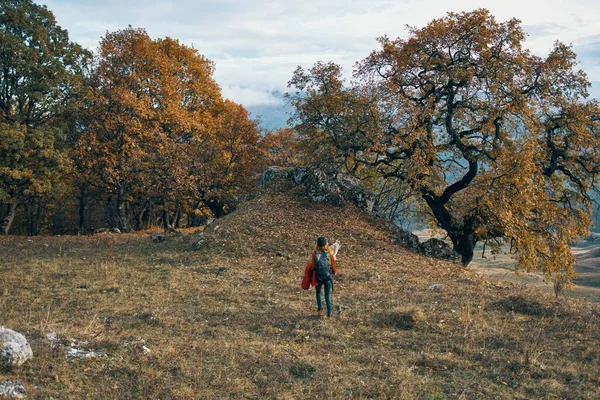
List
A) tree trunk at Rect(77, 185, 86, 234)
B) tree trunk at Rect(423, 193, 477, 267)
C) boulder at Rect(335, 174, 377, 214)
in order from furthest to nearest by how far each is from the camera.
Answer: tree trunk at Rect(77, 185, 86, 234) → boulder at Rect(335, 174, 377, 214) → tree trunk at Rect(423, 193, 477, 267)

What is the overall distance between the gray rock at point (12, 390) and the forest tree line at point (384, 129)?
21.6m

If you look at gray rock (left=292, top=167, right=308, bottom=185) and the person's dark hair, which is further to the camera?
gray rock (left=292, top=167, right=308, bottom=185)

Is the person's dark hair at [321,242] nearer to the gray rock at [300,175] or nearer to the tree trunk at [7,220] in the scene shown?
the gray rock at [300,175]

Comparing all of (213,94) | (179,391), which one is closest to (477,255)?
(213,94)

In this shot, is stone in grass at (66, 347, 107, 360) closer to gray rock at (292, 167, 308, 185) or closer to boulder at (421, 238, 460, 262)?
boulder at (421, 238, 460, 262)

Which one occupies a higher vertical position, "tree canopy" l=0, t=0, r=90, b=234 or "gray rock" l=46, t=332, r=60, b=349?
"tree canopy" l=0, t=0, r=90, b=234

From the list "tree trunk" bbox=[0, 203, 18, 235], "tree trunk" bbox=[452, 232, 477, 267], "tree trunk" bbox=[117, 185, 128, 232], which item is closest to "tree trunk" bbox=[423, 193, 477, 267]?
"tree trunk" bbox=[452, 232, 477, 267]

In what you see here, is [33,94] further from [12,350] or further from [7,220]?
[12,350]

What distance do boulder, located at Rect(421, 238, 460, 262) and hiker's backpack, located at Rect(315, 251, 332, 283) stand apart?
1361 cm

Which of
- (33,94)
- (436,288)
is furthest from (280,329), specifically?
(33,94)

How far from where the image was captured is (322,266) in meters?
13.3

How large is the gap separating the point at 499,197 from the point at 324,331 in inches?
644

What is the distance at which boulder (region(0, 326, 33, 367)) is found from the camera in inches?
322

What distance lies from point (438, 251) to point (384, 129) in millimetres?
7830
